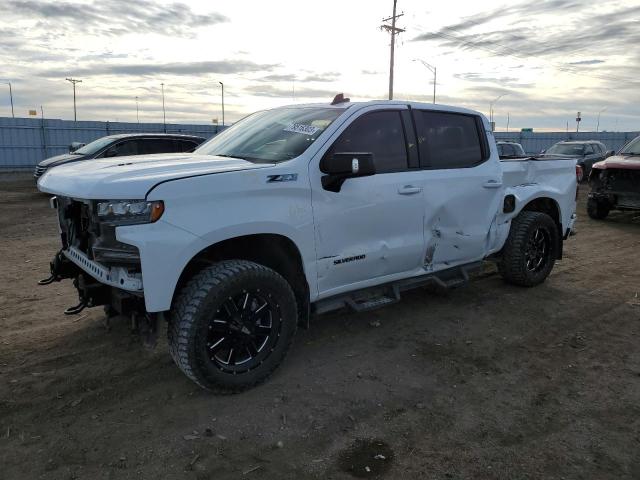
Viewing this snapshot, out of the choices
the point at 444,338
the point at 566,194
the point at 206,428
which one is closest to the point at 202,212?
the point at 206,428

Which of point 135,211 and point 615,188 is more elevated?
point 135,211

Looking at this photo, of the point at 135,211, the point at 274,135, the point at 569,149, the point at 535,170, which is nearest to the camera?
the point at 135,211

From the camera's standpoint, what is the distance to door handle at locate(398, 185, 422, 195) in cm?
432

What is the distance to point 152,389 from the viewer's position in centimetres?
364

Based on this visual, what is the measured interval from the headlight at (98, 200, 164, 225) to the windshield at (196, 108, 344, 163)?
1058mm

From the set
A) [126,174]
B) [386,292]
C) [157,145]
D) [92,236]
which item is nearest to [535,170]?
[386,292]

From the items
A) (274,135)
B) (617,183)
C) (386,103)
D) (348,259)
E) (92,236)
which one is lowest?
(348,259)

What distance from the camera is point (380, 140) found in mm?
4336

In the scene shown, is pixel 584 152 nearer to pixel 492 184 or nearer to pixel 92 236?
pixel 492 184

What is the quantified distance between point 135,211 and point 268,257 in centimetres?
111

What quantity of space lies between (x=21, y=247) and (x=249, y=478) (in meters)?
7.03

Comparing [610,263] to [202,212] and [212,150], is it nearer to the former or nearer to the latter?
[212,150]

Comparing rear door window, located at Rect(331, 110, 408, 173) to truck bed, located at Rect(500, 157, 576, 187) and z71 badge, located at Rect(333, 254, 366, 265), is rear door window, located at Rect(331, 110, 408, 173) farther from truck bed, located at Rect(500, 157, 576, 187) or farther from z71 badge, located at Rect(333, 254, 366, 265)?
truck bed, located at Rect(500, 157, 576, 187)

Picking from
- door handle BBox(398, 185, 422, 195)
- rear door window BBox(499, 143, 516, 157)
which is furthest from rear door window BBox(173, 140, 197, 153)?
rear door window BBox(499, 143, 516, 157)
